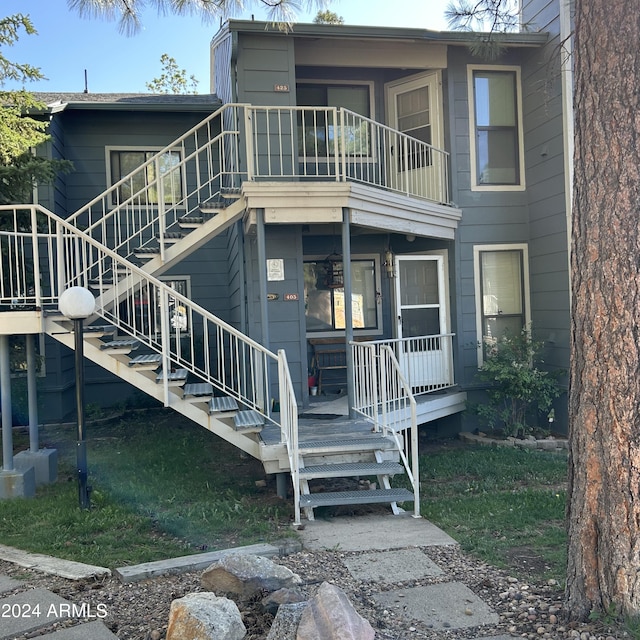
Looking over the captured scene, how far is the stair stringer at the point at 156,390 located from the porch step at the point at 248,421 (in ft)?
0.29

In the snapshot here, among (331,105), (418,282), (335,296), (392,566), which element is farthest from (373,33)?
(392,566)

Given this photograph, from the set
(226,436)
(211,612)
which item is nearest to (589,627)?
(211,612)

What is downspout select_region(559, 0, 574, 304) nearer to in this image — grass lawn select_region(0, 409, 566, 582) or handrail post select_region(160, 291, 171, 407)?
grass lawn select_region(0, 409, 566, 582)

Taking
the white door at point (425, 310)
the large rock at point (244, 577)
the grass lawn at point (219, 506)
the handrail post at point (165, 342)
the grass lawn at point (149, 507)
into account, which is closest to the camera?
the large rock at point (244, 577)

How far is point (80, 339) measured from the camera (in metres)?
5.56

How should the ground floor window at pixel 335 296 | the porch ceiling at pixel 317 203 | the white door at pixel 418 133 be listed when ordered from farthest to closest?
the ground floor window at pixel 335 296, the white door at pixel 418 133, the porch ceiling at pixel 317 203

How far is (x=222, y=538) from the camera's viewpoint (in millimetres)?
4648

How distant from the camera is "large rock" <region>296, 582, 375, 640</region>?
2.61 m

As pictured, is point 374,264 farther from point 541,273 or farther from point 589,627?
point 589,627

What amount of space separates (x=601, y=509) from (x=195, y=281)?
918 cm

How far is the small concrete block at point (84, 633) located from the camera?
3.00 meters

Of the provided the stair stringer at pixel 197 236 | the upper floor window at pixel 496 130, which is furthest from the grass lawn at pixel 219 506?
the upper floor window at pixel 496 130

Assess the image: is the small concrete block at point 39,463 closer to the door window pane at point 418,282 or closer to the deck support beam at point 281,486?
the deck support beam at point 281,486

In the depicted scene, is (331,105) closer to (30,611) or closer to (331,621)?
(30,611)
